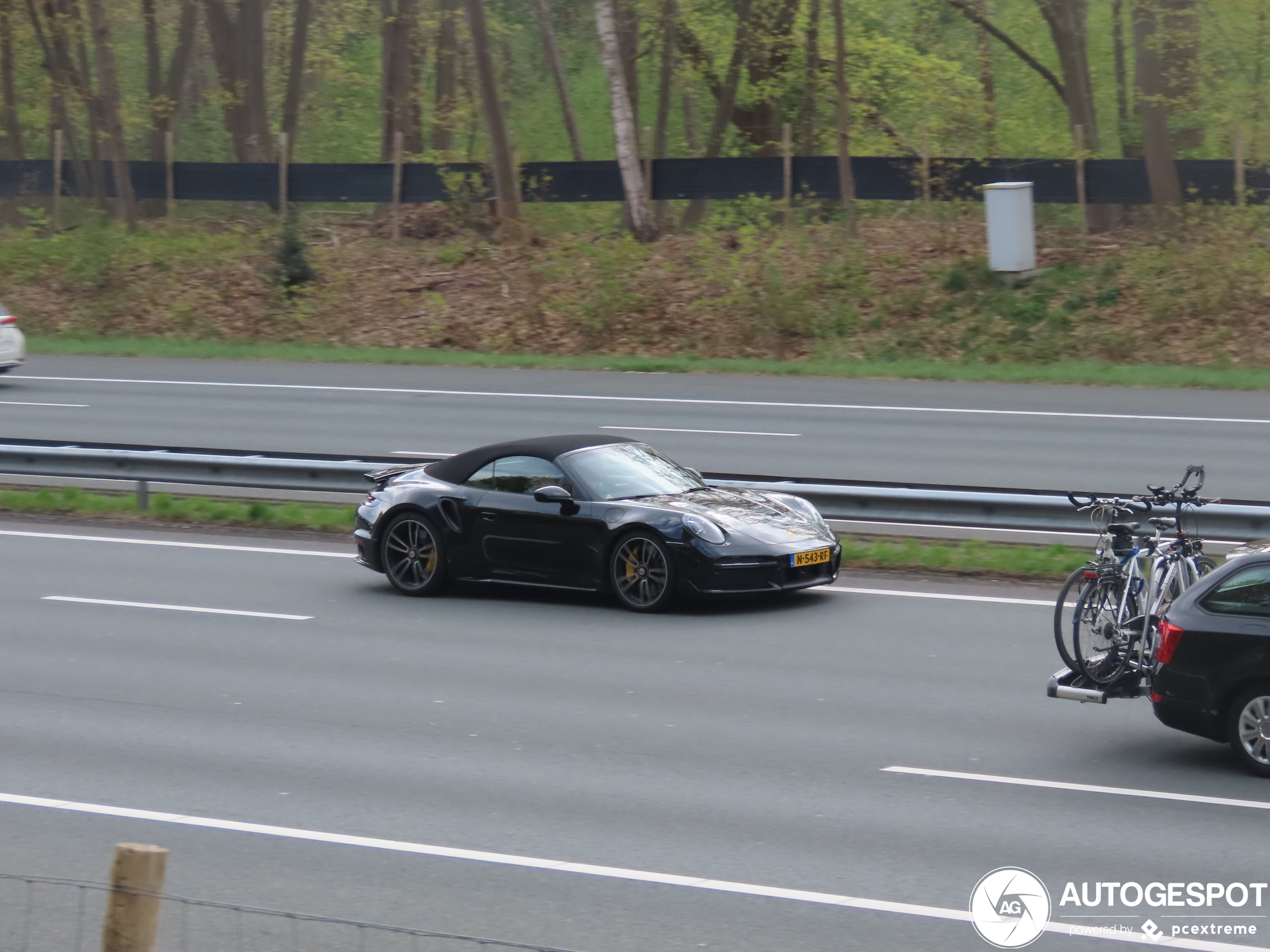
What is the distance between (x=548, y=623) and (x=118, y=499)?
7.49m

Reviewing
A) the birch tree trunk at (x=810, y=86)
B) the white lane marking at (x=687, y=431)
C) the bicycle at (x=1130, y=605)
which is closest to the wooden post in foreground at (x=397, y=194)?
the birch tree trunk at (x=810, y=86)

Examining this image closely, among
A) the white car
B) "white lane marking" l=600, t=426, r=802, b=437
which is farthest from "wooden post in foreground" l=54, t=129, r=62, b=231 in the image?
"white lane marking" l=600, t=426, r=802, b=437

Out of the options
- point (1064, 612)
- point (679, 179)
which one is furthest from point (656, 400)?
point (1064, 612)

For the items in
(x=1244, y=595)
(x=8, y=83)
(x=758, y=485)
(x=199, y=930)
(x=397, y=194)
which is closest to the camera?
(x=199, y=930)

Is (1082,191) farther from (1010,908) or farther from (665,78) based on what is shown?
(1010,908)

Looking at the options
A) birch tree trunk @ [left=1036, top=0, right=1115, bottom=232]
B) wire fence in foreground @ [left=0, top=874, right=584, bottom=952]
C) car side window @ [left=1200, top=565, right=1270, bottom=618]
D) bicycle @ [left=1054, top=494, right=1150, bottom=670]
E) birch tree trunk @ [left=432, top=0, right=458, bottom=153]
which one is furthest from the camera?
birch tree trunk @ [left=432, top=0, right=458, bottom=153]

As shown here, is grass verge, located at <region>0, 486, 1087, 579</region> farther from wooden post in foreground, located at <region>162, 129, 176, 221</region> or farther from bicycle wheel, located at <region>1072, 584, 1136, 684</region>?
wooden post in foreground, located at <region>162, 129, 176, 221</region>

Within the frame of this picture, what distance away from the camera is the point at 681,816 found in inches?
294

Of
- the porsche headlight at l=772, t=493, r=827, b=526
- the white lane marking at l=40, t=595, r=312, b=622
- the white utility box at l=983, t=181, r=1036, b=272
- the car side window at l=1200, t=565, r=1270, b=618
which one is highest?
the white utility box at l=983, t=181, r=1036, b=272

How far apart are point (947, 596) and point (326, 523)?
21.6ft

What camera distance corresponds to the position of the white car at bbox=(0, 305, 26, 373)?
90.3 feet

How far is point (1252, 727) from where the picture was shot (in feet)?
25.7

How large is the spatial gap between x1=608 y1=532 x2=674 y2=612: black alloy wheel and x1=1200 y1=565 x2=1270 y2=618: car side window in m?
4.65

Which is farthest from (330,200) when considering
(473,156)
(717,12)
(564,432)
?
(564,432)
